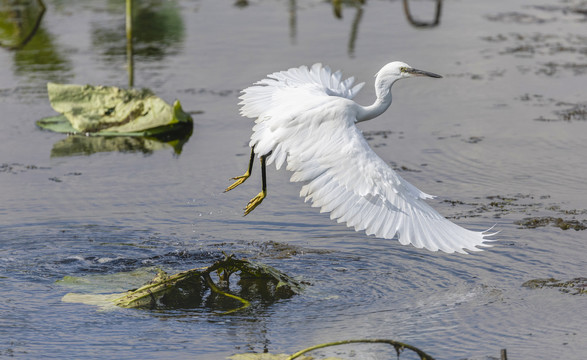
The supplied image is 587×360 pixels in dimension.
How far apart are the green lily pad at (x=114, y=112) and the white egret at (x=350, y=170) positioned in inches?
130

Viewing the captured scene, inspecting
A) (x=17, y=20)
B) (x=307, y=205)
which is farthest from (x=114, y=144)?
(x=17, y=20)

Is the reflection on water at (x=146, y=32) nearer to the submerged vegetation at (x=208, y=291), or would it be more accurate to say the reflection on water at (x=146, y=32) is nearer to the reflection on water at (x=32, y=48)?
the reflection on water at (x=32, y=48)

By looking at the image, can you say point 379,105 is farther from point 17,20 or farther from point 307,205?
point 17,20

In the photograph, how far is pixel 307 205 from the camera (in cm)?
736

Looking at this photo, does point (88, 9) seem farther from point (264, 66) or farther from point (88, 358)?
point (88, 358)

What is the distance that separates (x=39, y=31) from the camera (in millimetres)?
14227

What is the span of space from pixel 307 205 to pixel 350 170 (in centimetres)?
204

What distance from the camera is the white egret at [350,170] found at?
5207 mm

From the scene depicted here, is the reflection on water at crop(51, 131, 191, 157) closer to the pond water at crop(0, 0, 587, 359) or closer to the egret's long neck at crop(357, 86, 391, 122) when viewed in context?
the pond water at crop(0, 0, 587, 359)

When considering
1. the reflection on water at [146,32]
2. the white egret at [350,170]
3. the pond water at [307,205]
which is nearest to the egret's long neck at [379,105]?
the white egret at [350,170]

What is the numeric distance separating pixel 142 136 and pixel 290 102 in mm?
3678

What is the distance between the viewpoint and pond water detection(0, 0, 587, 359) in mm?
5203

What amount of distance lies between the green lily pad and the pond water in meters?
0.23

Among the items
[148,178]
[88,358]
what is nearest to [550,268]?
[88,358]
